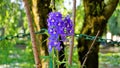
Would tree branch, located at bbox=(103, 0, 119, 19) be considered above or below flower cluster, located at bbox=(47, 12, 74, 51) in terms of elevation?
above

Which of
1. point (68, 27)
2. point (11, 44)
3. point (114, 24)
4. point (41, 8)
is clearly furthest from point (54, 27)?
point (114, 24)

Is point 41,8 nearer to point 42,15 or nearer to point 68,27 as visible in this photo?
point 42,15

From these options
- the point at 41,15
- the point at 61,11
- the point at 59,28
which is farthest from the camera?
the point at 41,15

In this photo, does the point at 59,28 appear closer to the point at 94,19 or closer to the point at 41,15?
the point at 41,15

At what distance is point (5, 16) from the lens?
614 cm

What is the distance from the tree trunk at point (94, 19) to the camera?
4.84 metres

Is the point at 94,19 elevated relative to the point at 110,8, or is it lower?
lower

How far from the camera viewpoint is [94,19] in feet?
15.9

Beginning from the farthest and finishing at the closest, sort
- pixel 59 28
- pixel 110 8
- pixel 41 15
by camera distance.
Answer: pixel 110 8, pixel 41 15, pixel 59 28

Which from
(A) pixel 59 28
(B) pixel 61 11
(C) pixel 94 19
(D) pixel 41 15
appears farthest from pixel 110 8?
(A) pixel 59 28

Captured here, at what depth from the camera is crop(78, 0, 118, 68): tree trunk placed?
15.9 feet

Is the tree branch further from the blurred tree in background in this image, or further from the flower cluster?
the flower cluster

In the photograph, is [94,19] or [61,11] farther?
[94,19]

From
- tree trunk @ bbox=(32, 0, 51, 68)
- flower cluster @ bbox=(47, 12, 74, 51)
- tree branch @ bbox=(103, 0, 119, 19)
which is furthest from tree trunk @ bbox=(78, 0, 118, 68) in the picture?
flower cluster @ bbox=(47, 12, 74, 51)
